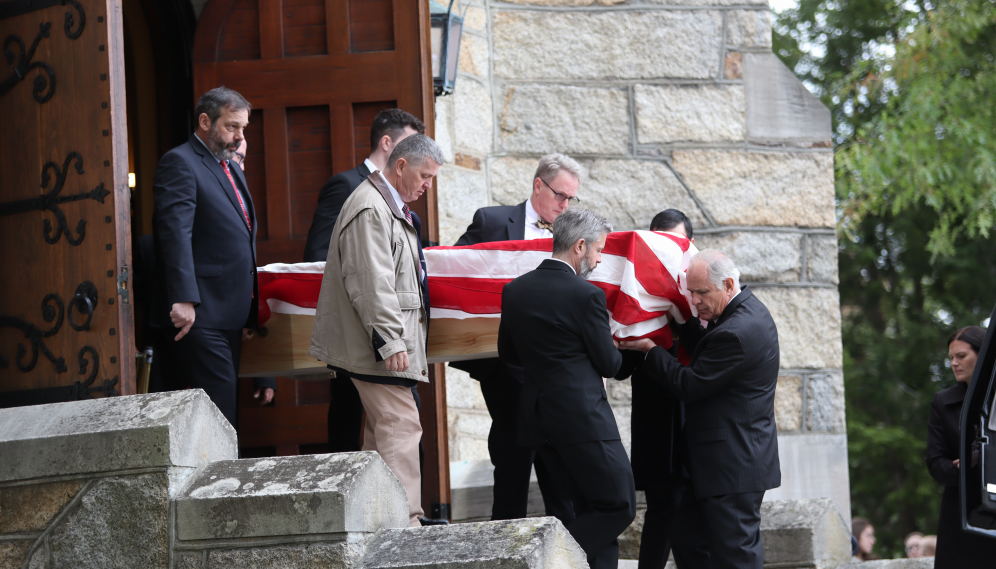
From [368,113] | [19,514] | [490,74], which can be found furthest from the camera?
[490,74]

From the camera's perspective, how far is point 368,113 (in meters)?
5.39

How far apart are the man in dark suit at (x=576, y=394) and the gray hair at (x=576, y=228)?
0.29ft

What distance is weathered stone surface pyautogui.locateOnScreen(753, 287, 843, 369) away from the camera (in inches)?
253

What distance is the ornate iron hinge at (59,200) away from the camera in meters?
3.90

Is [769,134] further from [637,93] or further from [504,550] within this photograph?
[504,550]

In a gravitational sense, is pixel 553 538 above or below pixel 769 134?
below

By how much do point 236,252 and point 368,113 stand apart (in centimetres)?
136

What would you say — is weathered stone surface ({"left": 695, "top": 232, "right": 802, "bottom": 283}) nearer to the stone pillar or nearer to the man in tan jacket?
the man in tan jacket

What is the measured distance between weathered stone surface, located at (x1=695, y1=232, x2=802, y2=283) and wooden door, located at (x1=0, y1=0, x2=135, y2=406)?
11.9 ft

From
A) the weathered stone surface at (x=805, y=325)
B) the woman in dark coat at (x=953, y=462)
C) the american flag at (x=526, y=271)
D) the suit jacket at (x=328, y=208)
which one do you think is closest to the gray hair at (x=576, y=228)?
the american flag at (x=526, y=271)

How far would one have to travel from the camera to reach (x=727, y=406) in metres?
4.10

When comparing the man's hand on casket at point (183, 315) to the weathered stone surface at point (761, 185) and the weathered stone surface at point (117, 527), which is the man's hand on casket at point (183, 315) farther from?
the weathered stone surface at point (761, 185)

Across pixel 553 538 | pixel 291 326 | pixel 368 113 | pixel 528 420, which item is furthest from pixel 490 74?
pixel 553 538

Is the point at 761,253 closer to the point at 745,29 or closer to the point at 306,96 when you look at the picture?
the point at 745,29
